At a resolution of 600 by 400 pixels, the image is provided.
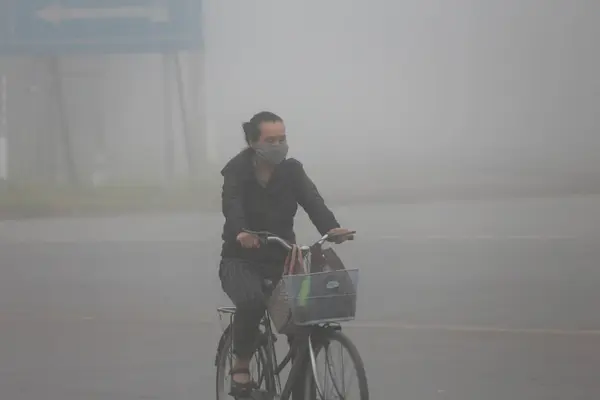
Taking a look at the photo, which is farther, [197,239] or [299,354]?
[197,239]

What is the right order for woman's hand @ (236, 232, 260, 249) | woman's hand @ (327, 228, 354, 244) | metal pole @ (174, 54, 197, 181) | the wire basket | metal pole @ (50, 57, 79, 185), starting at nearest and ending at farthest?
the wire basket < woman's hand @ (236, 232, 260, 249) < woman's hand @ (327, 228, 354, 244) < metal pole @ (174, 54, 197, 181) < metal pole @ (50, 57, 79, 185)

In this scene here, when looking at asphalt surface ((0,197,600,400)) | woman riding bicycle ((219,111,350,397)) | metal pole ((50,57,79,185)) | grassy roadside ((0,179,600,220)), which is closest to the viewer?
woman riding bicycle ((219,111,350,397))

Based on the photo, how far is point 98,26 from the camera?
9.32 m

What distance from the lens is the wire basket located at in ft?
16.8

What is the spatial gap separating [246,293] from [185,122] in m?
3.86

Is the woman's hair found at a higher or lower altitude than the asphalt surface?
higher

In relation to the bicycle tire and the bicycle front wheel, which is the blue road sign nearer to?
the bicycle tire

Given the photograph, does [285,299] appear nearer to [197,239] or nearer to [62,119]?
[197,239]

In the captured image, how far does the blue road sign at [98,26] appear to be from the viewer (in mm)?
9125

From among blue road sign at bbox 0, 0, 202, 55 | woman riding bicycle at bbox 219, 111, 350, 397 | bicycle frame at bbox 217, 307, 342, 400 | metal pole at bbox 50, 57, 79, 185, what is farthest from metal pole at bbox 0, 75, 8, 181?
bicycle frame at bbox 217, 307, 342, 400

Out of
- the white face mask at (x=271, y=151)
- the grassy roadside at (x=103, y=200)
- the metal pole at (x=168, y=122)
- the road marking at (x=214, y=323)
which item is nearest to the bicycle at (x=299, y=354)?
the white face mask at (x=271, y=151)

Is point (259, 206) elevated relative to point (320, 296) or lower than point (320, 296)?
elevated

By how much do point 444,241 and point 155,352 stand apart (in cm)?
223

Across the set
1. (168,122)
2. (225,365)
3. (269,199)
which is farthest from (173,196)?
(269,199)
